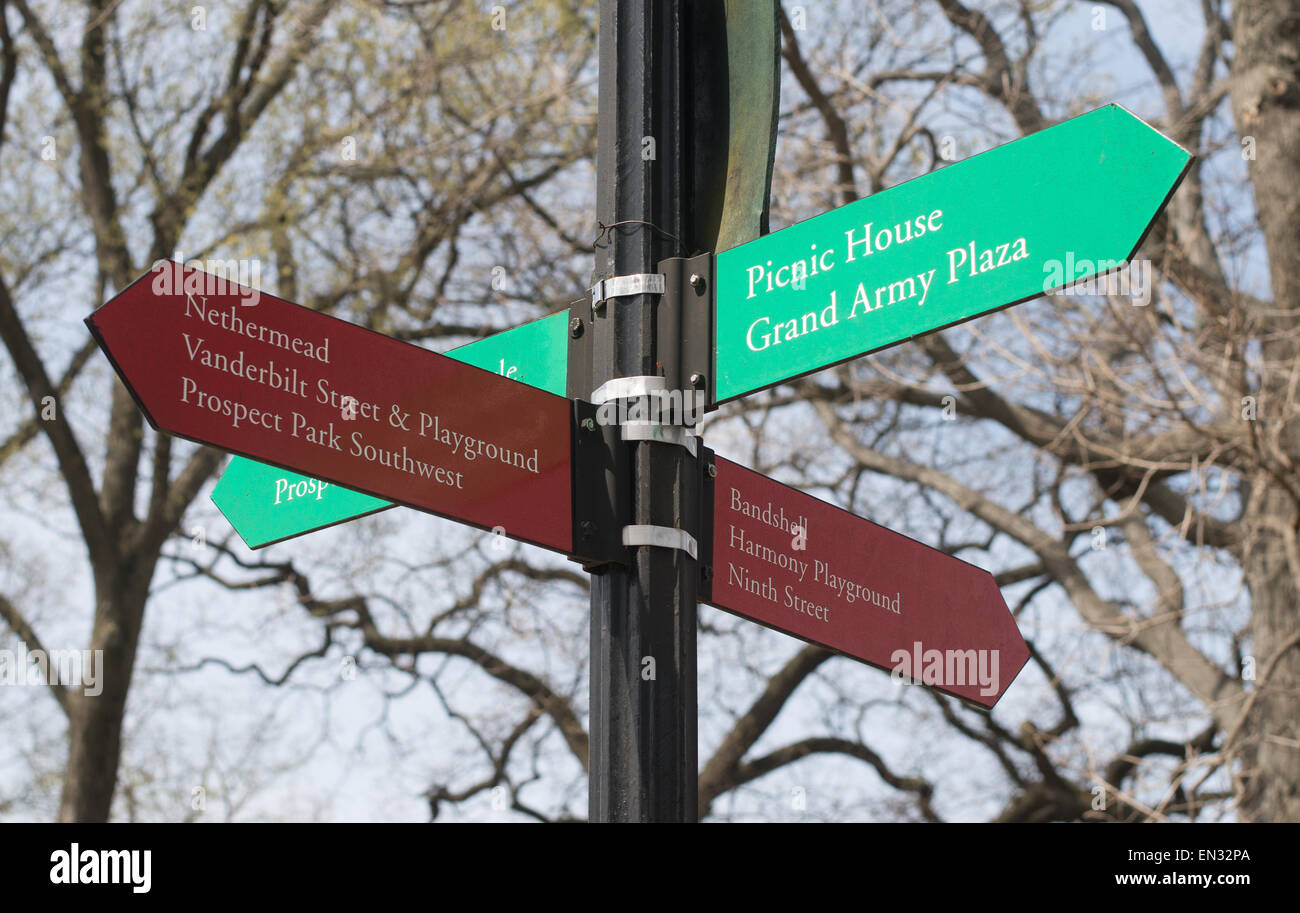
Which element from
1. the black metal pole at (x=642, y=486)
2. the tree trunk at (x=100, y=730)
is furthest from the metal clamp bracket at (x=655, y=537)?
the tree trunk at (x=100, y=730)

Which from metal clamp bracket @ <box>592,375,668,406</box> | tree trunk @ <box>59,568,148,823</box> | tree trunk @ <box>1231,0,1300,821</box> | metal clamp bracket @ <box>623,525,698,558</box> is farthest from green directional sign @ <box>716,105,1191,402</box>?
tree trunk @ <box>59,568,148,823</box>

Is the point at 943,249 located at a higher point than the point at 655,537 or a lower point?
higher

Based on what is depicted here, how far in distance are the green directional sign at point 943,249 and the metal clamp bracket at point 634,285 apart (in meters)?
0.12

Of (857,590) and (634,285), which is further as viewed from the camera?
(857,590)

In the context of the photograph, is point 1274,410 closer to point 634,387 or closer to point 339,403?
point 634,387

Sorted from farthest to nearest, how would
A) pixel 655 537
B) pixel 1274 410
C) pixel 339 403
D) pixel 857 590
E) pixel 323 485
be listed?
pixel 1274 410
pixel 323 485
pixel 857 590
pixel 655 537
pixel 339 403

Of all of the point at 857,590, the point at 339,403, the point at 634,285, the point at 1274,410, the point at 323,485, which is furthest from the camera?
the point at 1274,410

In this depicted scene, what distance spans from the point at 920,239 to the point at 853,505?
1024 cm

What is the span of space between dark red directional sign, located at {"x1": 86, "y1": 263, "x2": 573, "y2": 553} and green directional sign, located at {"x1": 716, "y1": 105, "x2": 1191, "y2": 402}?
15.0 inches

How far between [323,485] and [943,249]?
133 centimetres

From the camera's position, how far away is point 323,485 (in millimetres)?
3295

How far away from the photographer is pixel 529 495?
2.76 meters

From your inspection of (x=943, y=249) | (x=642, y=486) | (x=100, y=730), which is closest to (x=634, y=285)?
(x=642, y=486)

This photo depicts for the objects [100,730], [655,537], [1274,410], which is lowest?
[655,537]
